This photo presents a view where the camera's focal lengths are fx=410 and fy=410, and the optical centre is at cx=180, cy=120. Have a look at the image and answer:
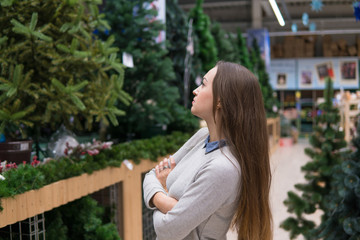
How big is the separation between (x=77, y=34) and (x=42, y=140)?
3.64 feet

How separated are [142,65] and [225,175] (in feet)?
9.81

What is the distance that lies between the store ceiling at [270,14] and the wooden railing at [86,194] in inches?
459

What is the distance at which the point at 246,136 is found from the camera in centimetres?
137

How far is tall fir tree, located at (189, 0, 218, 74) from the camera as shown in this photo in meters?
5.61

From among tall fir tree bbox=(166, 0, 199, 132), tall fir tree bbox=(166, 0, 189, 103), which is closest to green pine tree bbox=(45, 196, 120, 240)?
tall fir tree bbox=(166, 0, 199, 132)

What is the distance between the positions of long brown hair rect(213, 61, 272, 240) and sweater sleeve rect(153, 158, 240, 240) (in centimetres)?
7

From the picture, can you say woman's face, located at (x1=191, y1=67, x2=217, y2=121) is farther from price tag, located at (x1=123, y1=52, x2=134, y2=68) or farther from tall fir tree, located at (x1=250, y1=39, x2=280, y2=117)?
tall fir tree, located at (x1=250, y1=39, x2=280, y2=117)

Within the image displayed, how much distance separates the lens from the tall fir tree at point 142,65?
13.3 ft

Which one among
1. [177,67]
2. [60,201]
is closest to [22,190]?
[60,201]

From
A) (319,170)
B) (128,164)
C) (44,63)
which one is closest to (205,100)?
(44,63)

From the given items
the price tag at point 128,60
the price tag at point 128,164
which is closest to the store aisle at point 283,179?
the price tag at point 128,164

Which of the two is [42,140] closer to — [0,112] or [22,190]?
[0,112]

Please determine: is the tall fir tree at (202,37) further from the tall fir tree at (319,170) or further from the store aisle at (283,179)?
the tall fir tree at (319,170)

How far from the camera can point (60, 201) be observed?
240 cm
